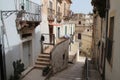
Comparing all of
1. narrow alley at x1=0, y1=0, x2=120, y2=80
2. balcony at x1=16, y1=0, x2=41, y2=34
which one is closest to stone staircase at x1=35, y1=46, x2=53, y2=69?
narrow alley at x1=0, y1=0, x2=120, y2=80

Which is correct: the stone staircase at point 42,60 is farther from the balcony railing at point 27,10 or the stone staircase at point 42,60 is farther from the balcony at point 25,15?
the balcony railing at point 27,10

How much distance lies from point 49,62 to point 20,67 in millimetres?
4215

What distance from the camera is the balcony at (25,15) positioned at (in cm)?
1162

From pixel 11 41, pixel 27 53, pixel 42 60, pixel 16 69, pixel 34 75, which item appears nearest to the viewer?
pixel 16 69

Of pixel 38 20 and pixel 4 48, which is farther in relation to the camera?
pixel 38 20

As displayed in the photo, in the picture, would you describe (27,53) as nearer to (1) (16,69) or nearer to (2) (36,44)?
(2) (36,44)

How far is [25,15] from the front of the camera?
12328 mm

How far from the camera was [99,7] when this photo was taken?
12.4m

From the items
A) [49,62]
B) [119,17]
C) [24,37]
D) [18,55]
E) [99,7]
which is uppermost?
[99,7]

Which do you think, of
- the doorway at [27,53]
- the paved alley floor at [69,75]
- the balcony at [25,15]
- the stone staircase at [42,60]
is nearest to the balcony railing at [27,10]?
the balcony at [25,15]

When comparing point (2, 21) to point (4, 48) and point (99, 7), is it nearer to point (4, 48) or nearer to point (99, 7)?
point (4, 48)

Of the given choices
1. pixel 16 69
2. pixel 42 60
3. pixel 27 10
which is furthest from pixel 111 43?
pixel 42 60

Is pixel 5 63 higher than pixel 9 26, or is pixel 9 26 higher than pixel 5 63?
pixel 9 26

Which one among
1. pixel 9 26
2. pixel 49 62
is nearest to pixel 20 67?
pixel 9 26
